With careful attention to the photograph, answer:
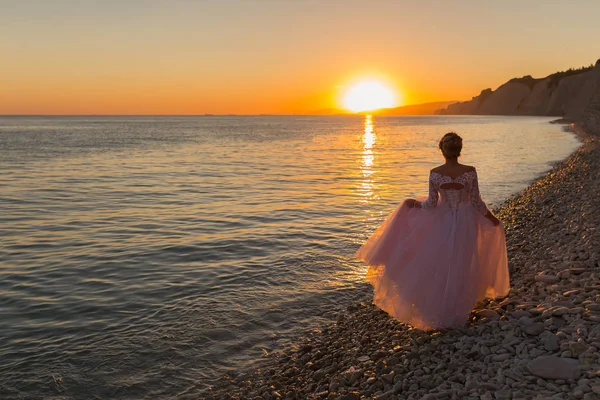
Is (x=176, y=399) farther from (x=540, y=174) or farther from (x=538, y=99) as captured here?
(x=538, y=99)

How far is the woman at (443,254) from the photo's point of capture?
20.4ft

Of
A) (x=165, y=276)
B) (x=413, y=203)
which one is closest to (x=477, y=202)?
(x=413, y=203)

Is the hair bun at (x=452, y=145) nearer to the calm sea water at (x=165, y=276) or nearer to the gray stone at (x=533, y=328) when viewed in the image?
the gray stone at (x=533, y=328)

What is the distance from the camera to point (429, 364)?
5605 mm

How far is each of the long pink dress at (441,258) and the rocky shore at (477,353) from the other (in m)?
0.34

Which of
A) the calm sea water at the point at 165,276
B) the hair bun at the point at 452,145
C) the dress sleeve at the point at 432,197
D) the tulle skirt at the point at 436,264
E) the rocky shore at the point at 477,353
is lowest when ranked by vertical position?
the calm sea water at the point at 165,276

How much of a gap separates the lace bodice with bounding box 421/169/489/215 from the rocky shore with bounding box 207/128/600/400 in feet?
4.73

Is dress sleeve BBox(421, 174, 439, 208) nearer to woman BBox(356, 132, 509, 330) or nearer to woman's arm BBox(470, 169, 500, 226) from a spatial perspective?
woman BBox(356, 132, 509, 330)

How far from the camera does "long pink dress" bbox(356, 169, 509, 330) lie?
20.4 ft

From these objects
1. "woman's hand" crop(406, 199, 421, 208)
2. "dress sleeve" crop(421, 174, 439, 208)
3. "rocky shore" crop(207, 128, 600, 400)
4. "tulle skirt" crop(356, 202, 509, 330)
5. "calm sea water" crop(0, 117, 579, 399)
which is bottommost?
"calm sea water" crop(0, 117, 579, 399)

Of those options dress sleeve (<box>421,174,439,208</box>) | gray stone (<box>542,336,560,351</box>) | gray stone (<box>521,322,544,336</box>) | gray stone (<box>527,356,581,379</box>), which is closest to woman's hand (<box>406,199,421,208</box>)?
dress sleeve (<box>421,174,439,208</box>)

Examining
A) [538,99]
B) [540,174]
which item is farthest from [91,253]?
[538,99]

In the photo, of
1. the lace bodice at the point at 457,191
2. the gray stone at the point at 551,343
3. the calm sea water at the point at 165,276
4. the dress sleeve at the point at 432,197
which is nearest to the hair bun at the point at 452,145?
the lace bodice at the point at 457,191

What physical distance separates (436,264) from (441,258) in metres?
0.10
